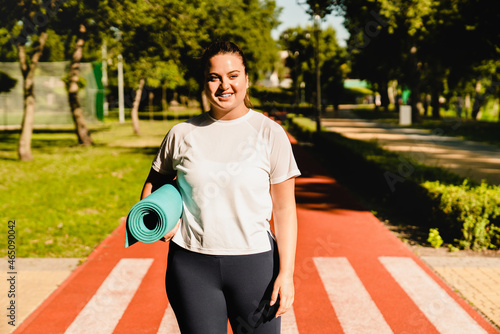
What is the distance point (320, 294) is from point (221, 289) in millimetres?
3624

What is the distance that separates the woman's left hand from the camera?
7.50 ft

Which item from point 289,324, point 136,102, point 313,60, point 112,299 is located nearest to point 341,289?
point 289,324

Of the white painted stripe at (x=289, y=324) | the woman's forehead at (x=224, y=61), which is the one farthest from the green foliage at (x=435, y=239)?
the woman's forehead at (x=224, y=61)

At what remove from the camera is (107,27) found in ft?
67.5

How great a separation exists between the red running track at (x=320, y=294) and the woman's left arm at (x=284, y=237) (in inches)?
104

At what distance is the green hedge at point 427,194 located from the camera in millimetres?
7402

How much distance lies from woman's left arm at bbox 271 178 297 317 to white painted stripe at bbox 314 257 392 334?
108 inches

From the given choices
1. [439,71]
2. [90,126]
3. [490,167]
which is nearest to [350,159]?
[490,167]

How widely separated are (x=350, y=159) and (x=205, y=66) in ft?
39.7

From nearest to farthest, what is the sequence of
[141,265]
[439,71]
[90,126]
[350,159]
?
[141,265], [350,159], [90,126], [439,71]

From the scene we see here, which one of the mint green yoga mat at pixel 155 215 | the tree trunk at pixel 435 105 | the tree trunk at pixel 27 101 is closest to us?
the mint green yoga mat at pixel 155 215

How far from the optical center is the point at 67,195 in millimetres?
12023

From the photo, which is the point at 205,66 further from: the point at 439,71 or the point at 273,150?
the point at 439,71

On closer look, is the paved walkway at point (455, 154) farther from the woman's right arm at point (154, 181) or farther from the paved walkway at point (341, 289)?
the woman's right arm at point (154, 181)
